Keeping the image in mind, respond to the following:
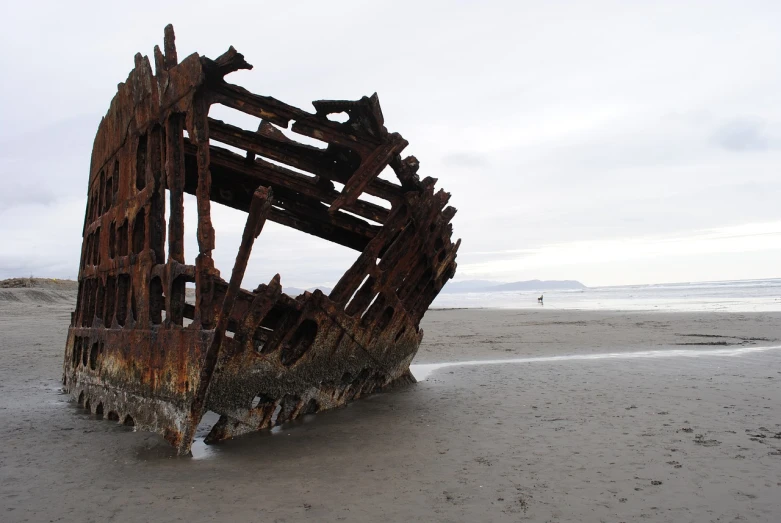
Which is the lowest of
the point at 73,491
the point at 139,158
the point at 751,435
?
the point at 73,491

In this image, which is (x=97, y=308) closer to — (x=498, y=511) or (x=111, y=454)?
(x=111, y=454)

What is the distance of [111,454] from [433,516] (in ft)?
9.81

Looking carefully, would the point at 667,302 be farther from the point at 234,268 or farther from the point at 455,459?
the point at 234,268

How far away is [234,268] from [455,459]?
89.4 inches

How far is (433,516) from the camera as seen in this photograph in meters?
3.50

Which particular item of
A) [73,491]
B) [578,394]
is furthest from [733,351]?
[73,491]

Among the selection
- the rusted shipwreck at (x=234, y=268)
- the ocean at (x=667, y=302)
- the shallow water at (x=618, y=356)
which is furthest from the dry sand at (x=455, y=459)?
the ocean at (x=667, y=302)

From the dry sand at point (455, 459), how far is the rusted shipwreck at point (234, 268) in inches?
16.3

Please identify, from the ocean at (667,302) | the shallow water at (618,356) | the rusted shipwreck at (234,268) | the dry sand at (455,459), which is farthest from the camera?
the ocean at (667,302)

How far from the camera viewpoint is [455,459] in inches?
183

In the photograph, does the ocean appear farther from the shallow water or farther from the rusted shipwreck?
the rusted shipwreck

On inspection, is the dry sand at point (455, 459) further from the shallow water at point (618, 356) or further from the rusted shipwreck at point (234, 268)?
the shallow water at point (618, 356)

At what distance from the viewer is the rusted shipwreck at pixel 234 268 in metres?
4.86

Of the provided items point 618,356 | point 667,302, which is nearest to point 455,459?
point 618,356
